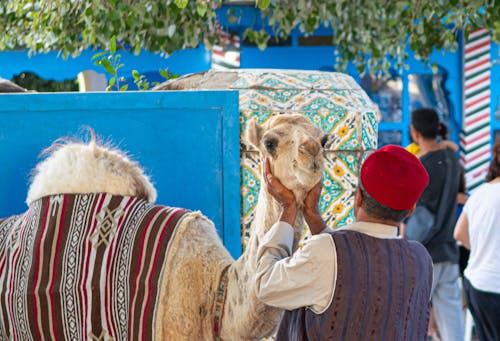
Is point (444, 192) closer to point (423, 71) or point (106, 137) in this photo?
point (106, 137)

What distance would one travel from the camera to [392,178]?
228 centimetres

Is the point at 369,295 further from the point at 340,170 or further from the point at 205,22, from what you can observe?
the point at 205,22

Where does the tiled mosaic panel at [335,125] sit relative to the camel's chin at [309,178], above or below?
below

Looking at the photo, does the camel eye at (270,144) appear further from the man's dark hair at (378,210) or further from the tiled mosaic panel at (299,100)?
the tiled mosaic panel at (299,100)

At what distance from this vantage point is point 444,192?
17.2 feet

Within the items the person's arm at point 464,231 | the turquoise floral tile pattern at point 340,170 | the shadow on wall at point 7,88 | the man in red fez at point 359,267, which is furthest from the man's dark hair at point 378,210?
the person's arm at point 464,231

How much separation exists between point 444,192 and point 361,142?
2489mm

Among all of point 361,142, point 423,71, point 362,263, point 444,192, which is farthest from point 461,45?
point 362,263

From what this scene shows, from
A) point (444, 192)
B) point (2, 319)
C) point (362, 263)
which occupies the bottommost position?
point (444, 192)

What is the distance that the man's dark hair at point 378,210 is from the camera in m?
2.30

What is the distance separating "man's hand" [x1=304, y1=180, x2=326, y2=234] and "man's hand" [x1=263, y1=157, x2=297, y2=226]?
5cm

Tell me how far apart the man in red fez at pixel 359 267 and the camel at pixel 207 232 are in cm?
6

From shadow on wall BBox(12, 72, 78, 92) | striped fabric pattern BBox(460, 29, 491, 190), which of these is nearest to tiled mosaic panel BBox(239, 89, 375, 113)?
shadow on wall BBox(12, 72, 78, 92)

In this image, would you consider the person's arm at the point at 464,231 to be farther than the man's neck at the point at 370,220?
Yes
